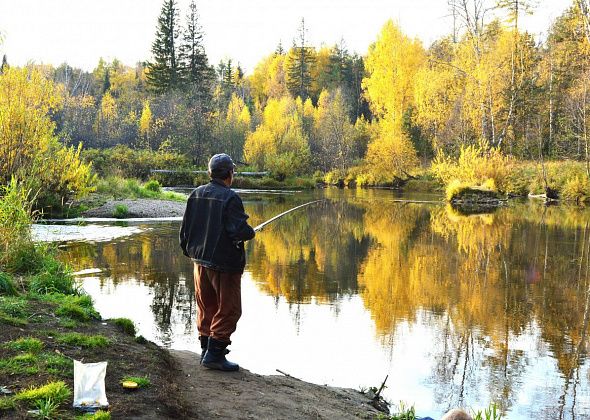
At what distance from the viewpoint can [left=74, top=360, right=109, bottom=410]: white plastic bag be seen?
3.85 m

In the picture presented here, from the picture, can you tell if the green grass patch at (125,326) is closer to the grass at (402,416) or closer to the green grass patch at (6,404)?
the green grass patch at (6,404)

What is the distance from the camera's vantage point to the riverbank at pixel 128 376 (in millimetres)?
4016

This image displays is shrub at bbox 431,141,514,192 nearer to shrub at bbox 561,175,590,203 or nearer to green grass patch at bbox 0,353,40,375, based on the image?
shrub at bbox 561,175,590,203

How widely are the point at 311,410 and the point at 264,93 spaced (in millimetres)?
86270

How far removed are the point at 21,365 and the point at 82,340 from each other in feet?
2.82

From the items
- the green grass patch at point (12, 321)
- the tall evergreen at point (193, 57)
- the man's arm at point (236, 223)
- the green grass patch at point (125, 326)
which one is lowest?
the green grass patch at point (125, 326)

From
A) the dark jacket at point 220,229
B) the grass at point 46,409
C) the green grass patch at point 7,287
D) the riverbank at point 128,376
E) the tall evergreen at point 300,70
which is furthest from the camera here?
the tall evergreen at point 300,70

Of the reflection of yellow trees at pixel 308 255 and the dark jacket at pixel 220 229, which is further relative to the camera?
the reflection of yellow trees at pixel 308 255

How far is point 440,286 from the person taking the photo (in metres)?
11.2

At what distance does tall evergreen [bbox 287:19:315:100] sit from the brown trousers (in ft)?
244

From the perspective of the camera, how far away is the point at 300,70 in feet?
260

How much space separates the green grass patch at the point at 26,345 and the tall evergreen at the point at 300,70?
7492 centimetres

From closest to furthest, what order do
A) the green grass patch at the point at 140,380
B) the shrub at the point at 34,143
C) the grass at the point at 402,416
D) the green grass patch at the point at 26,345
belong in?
1. the green grass patch at the point at 140,380
2. the green grass patch at the point at 26,345
3. the grass at the point at 402,416
4. the shrub at the point at 34,143

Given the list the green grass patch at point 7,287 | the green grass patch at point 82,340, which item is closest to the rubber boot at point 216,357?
the green grass patch at point 82,340
